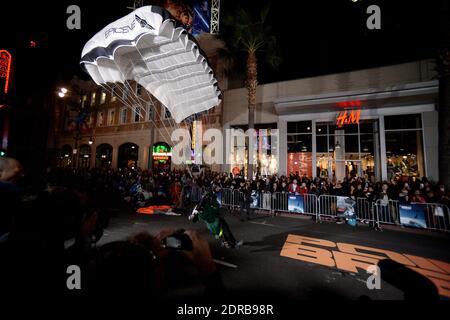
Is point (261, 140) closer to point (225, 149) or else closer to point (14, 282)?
point (225, 149)

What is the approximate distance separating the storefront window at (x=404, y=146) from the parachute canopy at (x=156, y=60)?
13.0 m

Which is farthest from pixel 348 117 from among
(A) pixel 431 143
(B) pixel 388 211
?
(B) pixel 388 211

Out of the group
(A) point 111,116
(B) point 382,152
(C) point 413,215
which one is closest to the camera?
(C) point 413,215

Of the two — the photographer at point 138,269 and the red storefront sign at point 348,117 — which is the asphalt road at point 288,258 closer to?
the photographer at point 138,269

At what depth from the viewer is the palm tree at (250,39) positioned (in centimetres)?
1419

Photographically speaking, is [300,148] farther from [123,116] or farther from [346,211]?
[123,116]

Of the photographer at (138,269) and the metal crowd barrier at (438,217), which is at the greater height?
the photographer at (138,269)

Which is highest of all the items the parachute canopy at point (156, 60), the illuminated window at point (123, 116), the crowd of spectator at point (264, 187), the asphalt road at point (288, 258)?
the illuminated window at point (123, 116)

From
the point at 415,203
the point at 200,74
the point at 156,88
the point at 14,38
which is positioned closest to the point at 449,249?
the point at 415,203

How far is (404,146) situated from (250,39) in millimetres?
12969

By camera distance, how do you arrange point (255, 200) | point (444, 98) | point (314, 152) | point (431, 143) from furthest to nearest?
point (314, 152) → point (431, 143) → point (255, 200) → point (444, 98)

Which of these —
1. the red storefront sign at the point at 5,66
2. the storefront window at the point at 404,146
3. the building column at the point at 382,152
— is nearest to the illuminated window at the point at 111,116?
the red storefront sign at the point at 5,66

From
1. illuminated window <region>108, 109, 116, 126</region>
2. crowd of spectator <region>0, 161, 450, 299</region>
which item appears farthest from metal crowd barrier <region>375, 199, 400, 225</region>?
illuminated window <region>108, 109, 116, 126</region>

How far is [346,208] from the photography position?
8.90 metres
